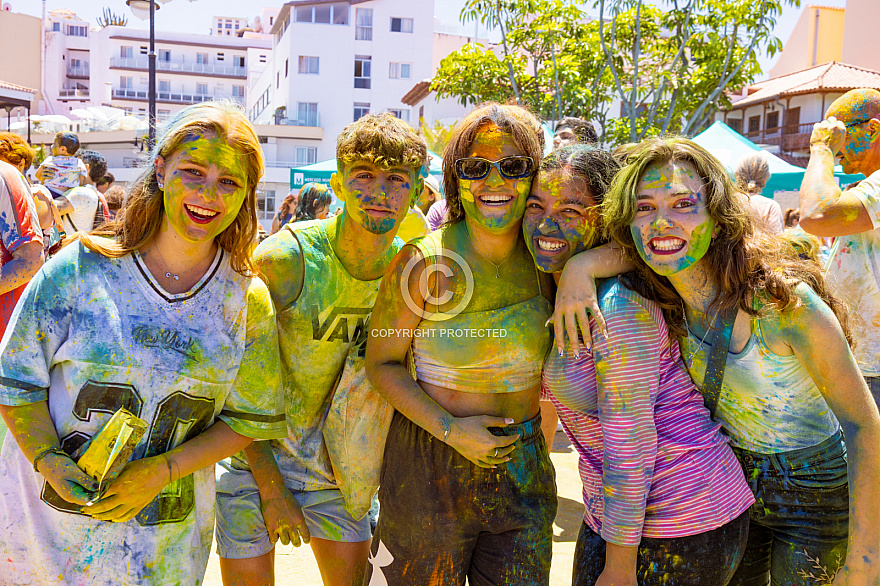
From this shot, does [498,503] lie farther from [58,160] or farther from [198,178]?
[58,160]

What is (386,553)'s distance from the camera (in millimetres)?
2227

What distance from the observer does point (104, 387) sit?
182 centimetres

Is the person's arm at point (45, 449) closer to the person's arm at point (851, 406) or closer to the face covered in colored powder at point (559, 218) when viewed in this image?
the face covered in colored powder at point (559, 218)

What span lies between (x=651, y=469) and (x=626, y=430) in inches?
5.4

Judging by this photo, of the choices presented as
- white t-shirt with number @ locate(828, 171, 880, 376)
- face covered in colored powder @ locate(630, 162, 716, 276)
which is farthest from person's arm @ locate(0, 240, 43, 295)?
white t-shirt with number @ locate(828, 171, 880, 376)

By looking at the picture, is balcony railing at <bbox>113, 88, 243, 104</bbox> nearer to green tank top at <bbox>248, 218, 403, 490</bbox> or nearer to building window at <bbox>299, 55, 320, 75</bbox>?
building window at <bbox>299, 55, 320, 75</bbox>

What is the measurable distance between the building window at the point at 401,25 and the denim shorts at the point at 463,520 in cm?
3759

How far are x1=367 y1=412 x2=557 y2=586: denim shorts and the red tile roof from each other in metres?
26.5

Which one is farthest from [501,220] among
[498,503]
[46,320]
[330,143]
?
[330,143]

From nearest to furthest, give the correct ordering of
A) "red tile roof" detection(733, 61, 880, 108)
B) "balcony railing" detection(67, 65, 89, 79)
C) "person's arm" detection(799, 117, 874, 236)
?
1. "person's arm" detection(799, 117, 874, 236)
2. "red tile roof" detection(733, 61, 880, 108)
3. "balcony railing" detection(67, 65, 89, 79)

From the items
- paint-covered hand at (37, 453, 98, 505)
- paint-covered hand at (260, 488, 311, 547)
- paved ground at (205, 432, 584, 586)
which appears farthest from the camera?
paved ground at (205, 432, 584, 586)

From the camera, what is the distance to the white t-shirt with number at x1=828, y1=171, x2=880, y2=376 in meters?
3.03

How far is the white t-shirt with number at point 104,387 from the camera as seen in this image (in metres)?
1.80

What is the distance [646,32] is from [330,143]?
28.0m
